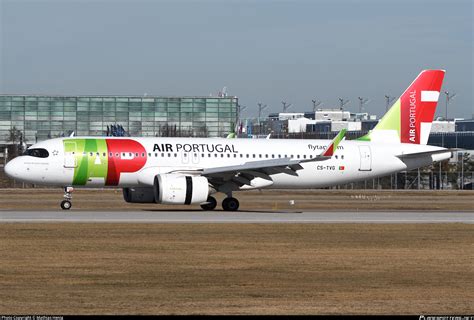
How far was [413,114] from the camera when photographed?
52562mm

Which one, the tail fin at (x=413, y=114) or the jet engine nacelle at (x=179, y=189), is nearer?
the jet engine nacelle at (x=179, y=189)

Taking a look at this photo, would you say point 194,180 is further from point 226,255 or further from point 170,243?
point 226,255

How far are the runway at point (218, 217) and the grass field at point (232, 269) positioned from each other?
2.54 m

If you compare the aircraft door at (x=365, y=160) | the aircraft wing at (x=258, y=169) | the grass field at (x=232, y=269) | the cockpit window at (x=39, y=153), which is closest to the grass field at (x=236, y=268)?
the grass field at (x=232, y=269)

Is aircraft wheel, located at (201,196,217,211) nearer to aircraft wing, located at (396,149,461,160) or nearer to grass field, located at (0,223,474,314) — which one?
aircraft wing, located at (396,149,461,160)

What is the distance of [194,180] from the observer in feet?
144

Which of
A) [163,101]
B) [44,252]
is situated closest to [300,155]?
[44,252]

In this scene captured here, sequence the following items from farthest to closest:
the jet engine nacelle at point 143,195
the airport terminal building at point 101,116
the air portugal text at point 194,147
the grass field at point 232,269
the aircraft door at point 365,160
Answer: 1. the airport terminal building at point 101,116
2. the aircraft door at point 365,160
3. the air portugal text at point 194,147
4. the jet engine nacelle at point 143,195
5. the grass field at point 232,269

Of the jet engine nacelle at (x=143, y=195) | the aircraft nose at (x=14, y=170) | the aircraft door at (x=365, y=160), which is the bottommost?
the jet engine nacelle at (x=143, y=195)

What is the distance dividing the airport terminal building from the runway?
98.2 metres

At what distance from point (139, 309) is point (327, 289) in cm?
490

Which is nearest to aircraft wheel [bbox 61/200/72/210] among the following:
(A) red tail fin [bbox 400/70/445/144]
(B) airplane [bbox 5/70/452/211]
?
(B) airplane [bbox 5/70/452/211]

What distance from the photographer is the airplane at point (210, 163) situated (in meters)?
45.2

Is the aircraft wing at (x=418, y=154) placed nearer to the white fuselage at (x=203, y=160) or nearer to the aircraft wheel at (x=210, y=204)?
the white fuselage at (x=203, y=160)
